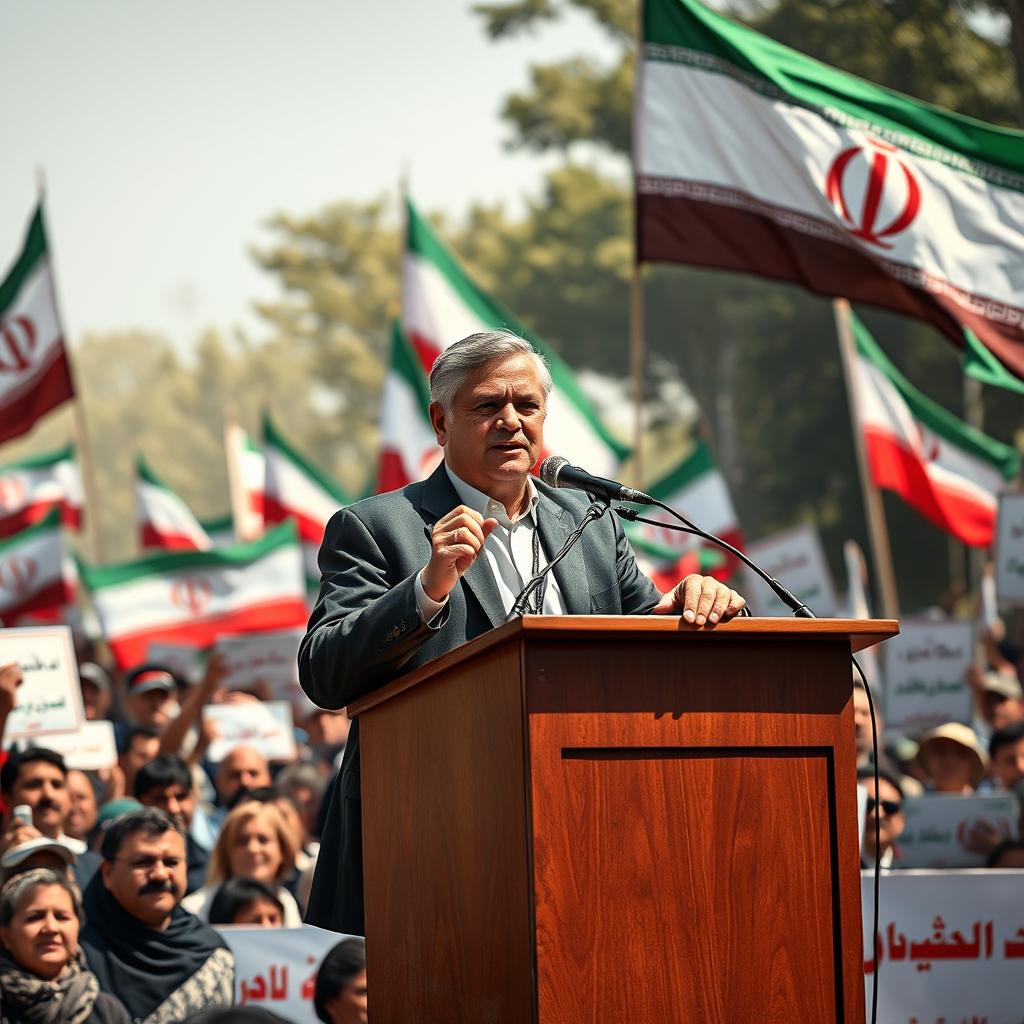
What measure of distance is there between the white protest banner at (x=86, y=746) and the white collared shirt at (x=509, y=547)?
5774mm

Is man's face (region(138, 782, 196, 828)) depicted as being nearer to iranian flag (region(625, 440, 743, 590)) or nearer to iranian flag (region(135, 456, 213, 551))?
iranian flag (region(625, 440, 743, 590))

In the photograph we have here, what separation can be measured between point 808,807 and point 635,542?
1253 cm

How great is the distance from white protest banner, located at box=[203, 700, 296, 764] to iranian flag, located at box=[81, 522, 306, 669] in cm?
272

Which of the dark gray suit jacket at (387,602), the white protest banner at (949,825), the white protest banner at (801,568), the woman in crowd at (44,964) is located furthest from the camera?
the white protest banner at (801,568)

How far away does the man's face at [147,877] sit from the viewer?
6.03 meters

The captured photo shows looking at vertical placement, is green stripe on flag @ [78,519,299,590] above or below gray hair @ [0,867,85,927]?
above

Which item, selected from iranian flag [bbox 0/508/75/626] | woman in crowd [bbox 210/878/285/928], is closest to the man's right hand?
woman in crowd [bbox 210/878/285/928]

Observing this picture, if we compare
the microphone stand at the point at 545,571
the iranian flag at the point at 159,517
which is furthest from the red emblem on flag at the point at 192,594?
the microphone stand at the point at 545,571

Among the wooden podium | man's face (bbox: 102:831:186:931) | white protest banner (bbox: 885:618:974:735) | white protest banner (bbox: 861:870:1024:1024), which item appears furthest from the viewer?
white protest banner (bbox: 885:618:974:735)

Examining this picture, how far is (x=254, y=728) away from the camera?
1074cm

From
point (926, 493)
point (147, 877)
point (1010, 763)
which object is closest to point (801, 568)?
point (926, 493)

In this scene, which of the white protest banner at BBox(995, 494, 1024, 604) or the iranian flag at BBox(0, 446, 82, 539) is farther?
the iranian flag at BBox(0, 446, 82, 539)

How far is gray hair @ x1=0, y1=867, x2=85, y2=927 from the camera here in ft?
18.2

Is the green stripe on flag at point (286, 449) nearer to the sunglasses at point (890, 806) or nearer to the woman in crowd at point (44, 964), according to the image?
the sunglasses at point (890, 806)
